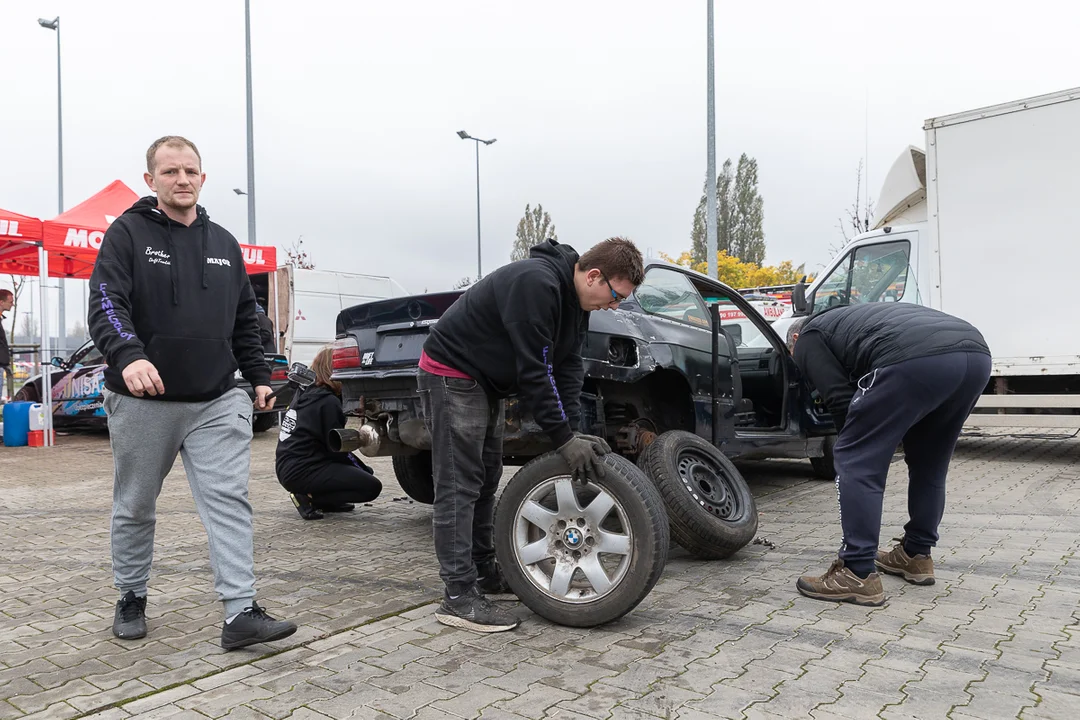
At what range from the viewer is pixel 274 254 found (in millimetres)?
13234

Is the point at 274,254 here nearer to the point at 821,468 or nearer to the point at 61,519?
the point at 61,519

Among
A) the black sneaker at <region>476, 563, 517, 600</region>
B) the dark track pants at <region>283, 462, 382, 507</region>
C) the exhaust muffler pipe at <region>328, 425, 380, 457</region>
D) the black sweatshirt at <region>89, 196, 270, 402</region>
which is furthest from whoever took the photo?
the dark track pants at <region>283, 462, 382, 507</region>

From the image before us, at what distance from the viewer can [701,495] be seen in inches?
176

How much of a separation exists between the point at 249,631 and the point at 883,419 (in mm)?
2708

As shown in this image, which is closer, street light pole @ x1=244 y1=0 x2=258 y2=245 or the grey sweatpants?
the grey sweatpants

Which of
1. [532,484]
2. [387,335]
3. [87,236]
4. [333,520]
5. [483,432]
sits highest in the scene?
[87,236]

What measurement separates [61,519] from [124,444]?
359cm

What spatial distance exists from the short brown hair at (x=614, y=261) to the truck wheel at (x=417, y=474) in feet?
9.21

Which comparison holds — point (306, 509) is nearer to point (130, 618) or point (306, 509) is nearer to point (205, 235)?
point (130, 618)

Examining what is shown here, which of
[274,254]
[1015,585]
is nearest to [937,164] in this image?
[1015,585]

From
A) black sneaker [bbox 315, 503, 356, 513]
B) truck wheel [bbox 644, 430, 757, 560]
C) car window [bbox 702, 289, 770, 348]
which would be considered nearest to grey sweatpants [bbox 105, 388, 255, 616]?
truck wheel [bbox 644, 430, 757, 560]

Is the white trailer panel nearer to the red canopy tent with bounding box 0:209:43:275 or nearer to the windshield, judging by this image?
the windshield

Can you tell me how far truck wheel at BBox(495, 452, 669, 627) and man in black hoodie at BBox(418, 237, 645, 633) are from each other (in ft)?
0.40

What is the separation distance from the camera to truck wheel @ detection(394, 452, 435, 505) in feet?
18.8
